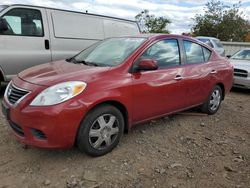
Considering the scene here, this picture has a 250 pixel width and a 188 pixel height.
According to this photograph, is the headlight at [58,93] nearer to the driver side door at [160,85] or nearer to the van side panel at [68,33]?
the driver side door at [160,85]

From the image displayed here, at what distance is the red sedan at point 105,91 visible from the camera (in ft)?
9.94

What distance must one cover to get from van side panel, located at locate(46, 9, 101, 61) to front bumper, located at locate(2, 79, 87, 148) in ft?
10.5

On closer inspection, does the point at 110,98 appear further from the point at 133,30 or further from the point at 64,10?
the point at 133,30

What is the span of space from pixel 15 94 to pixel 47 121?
0.65 meters

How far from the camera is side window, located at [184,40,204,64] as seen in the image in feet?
15.4

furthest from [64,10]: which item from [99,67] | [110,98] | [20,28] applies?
[110,98]

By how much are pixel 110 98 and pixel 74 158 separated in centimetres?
87

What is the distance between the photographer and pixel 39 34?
5.91m

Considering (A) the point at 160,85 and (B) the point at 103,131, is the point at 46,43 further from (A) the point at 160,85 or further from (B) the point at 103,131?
(B) the point at 103,131

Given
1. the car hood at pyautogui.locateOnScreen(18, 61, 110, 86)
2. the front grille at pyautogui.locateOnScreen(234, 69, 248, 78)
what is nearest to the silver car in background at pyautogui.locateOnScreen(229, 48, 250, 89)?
the front grille at pyautogui.locateOnScreen(234, 69, 248, 78)

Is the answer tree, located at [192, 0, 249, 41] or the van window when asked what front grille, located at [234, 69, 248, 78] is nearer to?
the van window

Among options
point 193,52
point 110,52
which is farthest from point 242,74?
point 110,52

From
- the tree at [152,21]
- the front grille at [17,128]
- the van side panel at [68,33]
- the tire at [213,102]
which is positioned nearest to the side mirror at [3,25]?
the van side panel at [68,33]

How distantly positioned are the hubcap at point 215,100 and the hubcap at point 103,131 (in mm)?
2531
